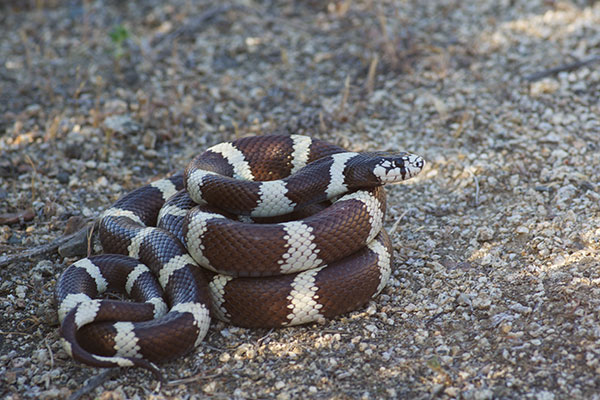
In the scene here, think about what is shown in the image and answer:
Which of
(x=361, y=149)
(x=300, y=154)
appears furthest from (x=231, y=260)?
(x=361, y=149)

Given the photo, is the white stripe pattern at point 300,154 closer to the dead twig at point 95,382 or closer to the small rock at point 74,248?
the small rock at point 74,248

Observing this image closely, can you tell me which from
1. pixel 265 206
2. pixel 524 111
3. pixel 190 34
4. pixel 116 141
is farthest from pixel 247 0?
pixel 265 206

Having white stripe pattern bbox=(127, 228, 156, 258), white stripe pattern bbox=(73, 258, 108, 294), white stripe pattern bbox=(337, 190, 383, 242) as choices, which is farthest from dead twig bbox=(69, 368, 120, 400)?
white stripe pattern bbox=(337, 190, 383, 242)

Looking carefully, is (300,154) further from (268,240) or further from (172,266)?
(172,266)

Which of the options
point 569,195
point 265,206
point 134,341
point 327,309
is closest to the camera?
point 134,341

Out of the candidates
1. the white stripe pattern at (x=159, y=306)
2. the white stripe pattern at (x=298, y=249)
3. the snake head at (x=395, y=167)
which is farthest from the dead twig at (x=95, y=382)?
the snake head at (x=395, y=167)

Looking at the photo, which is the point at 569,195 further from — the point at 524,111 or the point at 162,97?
the point at 162,97
